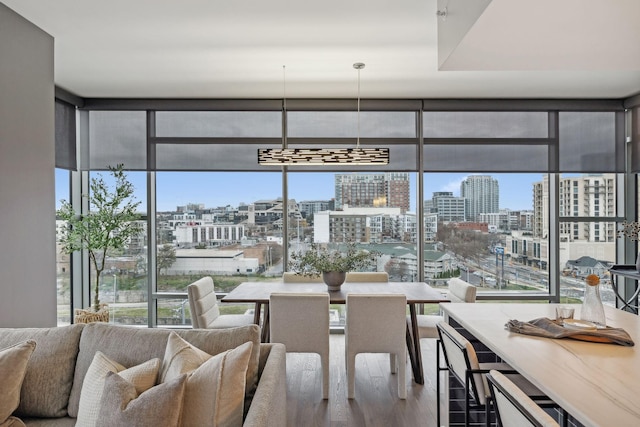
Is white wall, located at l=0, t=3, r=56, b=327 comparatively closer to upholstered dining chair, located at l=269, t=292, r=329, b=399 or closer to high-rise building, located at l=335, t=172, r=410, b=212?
upholstered dining chair, located at l=269, t=292, r=329, b=399

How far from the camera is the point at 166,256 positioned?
17.5 ft

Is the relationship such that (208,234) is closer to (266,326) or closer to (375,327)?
(266,326)

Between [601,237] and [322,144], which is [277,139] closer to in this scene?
[322,144]

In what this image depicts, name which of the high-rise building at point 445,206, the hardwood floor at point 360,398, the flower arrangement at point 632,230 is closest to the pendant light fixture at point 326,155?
the high-rise building at point 445,206

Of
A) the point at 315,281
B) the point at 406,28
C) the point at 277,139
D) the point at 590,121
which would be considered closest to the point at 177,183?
the point at 277,139

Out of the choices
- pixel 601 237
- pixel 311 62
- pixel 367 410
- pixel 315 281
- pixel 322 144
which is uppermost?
pixel 311 62

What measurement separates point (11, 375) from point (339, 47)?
303 cm

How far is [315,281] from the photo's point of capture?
14.8ft

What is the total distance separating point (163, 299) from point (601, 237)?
5.15 metres

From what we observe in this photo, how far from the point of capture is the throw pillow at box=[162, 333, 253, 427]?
66.2 inches

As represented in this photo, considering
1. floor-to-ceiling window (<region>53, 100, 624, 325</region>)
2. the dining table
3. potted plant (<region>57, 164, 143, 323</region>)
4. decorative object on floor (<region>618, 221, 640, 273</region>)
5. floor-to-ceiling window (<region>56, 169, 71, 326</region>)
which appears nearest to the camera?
the dining table

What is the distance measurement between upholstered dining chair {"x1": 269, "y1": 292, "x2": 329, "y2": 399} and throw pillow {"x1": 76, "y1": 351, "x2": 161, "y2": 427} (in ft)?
4.80

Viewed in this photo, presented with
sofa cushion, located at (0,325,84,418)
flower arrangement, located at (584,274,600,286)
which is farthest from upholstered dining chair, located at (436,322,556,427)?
sofa cushion, located at (0,325,84,418)

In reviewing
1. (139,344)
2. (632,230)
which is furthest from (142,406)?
(632,230)
